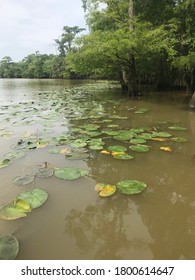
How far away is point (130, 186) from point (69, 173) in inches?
29.2

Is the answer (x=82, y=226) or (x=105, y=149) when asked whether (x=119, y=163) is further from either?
(x=82, y=226)

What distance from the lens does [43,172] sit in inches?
120

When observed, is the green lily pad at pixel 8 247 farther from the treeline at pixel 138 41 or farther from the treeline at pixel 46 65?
the treeline at pixel 46 65

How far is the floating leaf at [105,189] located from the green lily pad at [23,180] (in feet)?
2.48

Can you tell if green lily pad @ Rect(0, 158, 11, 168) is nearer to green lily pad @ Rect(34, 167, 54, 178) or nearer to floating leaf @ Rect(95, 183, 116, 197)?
green lily pad @ Rect(34, 167, 54, 178)

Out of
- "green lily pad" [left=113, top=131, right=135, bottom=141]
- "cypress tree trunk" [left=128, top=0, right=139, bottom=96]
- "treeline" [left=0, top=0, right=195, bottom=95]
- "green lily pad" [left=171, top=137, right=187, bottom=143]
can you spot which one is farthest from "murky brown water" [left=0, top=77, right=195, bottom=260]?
"cypress tree trunk" [left=128, top=0, right=139, bottom=96]

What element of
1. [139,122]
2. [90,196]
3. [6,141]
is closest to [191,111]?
[139,122]

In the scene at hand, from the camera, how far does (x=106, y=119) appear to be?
6305 millimetres

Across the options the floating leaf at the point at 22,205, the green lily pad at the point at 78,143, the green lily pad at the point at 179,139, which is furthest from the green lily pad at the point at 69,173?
the green lily pad at the point at 179,139

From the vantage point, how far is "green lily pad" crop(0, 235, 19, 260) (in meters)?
1.69

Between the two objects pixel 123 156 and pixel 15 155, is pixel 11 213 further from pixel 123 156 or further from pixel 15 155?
pixel 123 156

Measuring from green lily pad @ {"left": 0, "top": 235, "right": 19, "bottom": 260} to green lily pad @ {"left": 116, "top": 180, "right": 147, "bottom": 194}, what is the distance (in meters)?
1.14

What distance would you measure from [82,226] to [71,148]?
6.50ft

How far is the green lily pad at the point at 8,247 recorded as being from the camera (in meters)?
1.69
